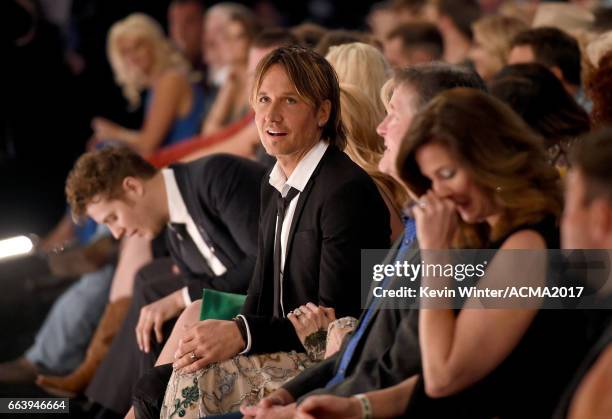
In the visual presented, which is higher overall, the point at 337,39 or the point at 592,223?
the point at 337,39

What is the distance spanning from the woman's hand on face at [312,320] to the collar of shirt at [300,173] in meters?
0.32

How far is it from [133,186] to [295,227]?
2.99ft

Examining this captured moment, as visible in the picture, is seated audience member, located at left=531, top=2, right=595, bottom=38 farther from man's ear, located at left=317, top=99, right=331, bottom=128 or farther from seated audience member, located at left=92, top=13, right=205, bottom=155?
man's ear, located at left=317, top=99, right=331, bottom=128

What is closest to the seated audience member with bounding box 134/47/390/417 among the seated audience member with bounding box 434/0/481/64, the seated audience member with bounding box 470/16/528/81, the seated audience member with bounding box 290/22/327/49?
the seated audience member with bounding box 290/22/327/49

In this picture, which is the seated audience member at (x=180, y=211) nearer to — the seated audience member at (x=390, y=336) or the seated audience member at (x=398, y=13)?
the seated audience member at (x=390, y=336)

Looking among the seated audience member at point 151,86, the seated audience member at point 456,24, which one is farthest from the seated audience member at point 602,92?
the seated audience member at point 151,86

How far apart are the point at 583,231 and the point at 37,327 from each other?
3764mm

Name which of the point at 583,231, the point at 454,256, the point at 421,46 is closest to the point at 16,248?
the point at 454,256

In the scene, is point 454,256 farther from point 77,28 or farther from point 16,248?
point 77,28

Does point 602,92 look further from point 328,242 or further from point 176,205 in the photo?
point 176,205

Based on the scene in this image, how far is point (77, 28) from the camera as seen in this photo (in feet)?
22.5

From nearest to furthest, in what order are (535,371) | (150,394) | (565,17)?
(535,371) < (150,394) < (565,17)

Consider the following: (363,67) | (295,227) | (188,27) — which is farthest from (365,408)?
(188,27)

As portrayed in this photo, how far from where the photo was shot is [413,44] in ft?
16.9
